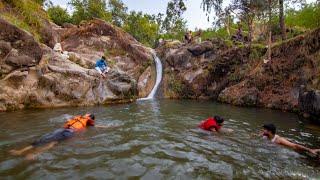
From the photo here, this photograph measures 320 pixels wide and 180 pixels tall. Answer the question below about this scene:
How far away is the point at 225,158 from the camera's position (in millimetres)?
7660

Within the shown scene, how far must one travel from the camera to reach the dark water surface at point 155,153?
6.42m

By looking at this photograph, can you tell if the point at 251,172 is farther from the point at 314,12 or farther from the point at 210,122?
the point at 314,12

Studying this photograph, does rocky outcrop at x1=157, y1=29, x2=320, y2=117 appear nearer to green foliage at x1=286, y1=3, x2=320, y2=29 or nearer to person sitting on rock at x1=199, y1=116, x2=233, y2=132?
green foliage at x1=286, y1=3, x2=320, y2=29

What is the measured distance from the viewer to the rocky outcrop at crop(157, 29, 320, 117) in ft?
57.7

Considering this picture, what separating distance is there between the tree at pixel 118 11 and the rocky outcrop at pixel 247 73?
2430cm

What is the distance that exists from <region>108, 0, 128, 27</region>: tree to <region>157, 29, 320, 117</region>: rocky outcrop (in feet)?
79.7

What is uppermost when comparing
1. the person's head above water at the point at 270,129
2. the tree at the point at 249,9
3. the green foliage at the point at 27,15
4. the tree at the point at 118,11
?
the tree at the point at 118,11

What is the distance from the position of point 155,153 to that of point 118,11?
49.6 meters

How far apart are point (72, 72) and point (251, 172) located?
1376 centimetres

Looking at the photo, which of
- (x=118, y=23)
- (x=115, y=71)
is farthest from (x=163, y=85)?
(x=118, y=23)

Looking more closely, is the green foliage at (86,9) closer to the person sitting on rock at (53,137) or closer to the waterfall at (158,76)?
the waterfall at (158,76)

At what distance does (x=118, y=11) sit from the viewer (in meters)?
54.5

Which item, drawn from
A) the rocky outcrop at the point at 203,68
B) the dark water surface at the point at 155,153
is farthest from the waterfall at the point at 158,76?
the dark water surface at the point at 155,153

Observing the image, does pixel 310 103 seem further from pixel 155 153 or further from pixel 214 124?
pixel 155 153
